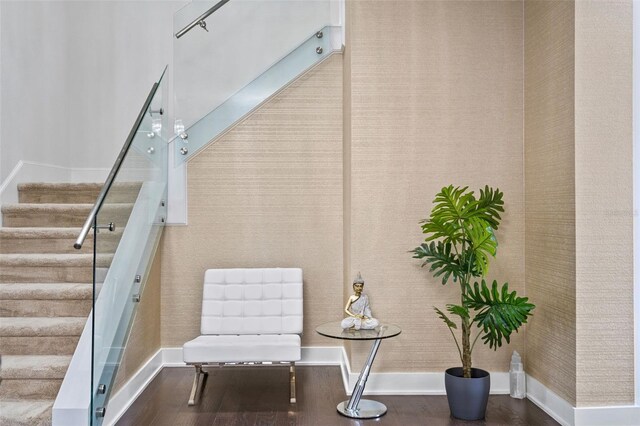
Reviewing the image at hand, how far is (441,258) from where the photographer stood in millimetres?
3646

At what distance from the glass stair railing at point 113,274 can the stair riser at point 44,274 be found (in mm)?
435

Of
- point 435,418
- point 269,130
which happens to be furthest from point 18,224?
point 435,418

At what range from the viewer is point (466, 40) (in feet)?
13.3

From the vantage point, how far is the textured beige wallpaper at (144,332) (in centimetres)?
366

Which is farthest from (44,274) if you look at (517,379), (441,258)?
(517,379)

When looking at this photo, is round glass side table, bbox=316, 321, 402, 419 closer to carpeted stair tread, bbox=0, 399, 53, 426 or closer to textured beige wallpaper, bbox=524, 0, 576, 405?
textured beige wallpaper, bbox=524, 0, 576, 405

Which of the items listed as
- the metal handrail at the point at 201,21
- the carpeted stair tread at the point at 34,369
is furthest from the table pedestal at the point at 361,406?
the metal handrail at the point at 201,21

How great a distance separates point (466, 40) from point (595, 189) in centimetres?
147

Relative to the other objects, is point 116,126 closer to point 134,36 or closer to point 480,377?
point 134,36

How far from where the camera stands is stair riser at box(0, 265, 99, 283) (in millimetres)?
3850

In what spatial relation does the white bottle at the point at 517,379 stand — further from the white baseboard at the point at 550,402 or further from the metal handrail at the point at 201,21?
the metal handrail at the point at 201,21

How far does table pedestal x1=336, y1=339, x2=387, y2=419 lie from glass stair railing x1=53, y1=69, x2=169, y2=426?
146 cm

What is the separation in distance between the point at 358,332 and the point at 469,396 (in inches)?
31.2

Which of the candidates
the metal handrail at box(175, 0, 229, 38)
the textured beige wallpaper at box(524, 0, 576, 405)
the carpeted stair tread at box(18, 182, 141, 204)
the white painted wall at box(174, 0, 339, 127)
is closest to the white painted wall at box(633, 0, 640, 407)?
the textured beige wallpaper at box(524, 0, 576, 405)
